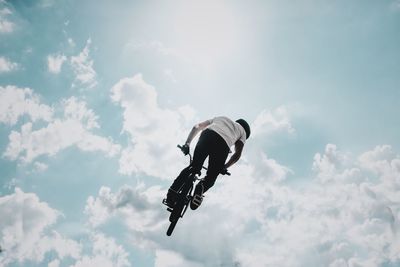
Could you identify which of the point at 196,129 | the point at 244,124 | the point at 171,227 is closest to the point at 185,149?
the point at 196,129

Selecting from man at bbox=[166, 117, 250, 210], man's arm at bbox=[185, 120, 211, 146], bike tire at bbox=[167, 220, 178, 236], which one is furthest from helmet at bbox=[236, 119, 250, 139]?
bike tire at bbox=[167, 220, 178, 236]

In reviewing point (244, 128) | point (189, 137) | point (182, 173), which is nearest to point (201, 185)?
point (182, 173)

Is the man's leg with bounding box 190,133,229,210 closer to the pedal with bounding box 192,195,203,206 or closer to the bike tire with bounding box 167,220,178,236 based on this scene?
the pedal with bounding box 192,195,203,206

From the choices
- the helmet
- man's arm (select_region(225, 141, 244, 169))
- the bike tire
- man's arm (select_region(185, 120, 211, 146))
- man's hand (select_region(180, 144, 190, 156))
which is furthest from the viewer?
man's arm (select_region(225, 141, 244, 169))

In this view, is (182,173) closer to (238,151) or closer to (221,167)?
(221,167)

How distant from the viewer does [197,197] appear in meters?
6.74

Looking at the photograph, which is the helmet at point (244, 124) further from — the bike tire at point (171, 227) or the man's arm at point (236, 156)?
the bike tire at point (171, 227)

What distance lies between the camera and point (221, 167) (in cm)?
714

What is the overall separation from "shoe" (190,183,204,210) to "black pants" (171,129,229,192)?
0.65 feet

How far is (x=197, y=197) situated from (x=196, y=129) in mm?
1485

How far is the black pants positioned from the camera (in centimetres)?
655

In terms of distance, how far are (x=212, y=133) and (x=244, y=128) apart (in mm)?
1197

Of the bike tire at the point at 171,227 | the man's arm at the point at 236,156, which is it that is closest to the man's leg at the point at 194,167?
the bike tire at the point at 171,227

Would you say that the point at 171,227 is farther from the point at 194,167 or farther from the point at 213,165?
the point at 213,165
